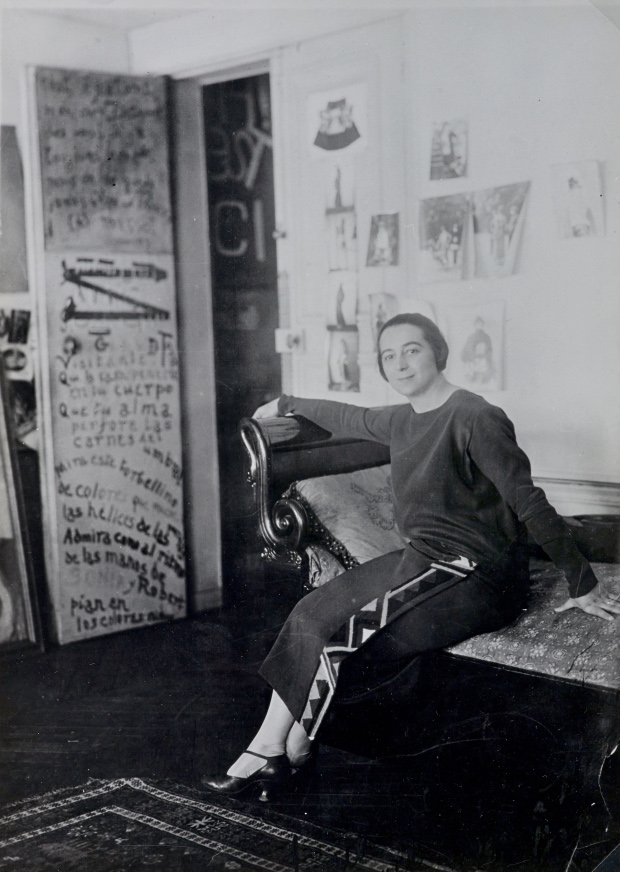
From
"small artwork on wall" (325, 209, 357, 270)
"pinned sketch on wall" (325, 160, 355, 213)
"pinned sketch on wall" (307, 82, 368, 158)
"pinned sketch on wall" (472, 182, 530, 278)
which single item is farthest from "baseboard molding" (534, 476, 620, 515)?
"pinned sketch on wall" (307, 82, 368, 158)

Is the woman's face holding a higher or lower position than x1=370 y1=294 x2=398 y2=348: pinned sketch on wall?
lower

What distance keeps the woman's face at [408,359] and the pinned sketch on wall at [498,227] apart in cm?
22

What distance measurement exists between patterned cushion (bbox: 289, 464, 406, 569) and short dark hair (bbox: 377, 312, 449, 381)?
30cm

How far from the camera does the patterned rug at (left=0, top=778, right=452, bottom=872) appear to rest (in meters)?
1.91

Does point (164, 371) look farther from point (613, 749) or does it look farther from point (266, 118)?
point (613, 749)

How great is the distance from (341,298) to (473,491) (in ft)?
1.92

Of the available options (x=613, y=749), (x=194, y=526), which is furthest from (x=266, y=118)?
(x=613, y=749)

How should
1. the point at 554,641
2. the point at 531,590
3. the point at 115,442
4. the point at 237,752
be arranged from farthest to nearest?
the point at 115,442 → the point at 237,752 → the point at 531,590 → the point at 554,641

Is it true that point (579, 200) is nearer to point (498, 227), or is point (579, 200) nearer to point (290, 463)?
point (498, 227)

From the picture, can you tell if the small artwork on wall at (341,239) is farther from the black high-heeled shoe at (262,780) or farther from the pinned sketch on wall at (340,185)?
the black high-heeled shoe at (262,780)

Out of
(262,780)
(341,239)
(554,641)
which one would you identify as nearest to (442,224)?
(341,239)

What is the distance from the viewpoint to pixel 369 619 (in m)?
2.01

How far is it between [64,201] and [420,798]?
1.76m

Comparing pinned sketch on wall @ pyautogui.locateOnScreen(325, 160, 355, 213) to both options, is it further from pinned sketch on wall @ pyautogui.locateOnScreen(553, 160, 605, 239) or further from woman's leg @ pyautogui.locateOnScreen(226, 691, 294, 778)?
woman's leg @ pyautogui.locateOnScreen(226, 691, 294, 778)
